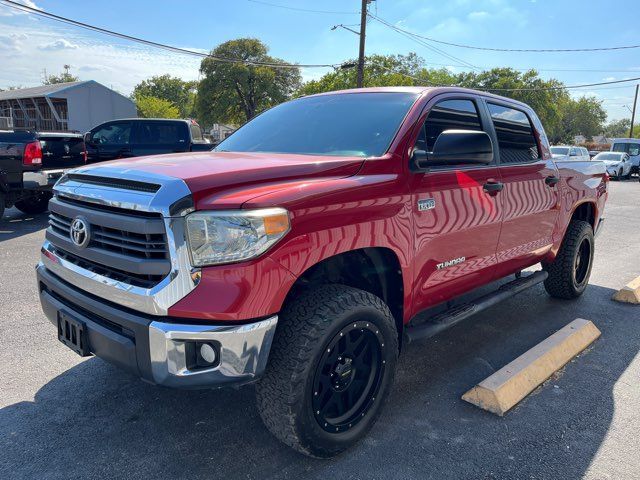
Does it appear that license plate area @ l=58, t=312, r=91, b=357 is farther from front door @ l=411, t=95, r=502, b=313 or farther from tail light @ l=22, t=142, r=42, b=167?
tail light @ l=22, t=142, r=42, b=167

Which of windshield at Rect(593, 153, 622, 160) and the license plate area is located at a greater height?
windshield at Rect(593, 153, 622, 160)

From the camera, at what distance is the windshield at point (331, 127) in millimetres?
2955

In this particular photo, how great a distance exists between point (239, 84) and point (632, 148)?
38938 millimetres

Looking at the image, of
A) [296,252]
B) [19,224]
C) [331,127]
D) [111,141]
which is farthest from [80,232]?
[111,141]

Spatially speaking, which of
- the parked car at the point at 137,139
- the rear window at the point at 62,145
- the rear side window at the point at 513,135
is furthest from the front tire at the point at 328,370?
the rear window at the point at 62,145

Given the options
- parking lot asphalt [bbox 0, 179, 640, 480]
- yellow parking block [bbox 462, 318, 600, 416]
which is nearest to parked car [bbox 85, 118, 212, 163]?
parking lot asphalt [bbox 0, 179, 640, 480]

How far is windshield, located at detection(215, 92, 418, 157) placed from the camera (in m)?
2.96

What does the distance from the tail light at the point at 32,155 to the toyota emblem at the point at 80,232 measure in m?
6.81

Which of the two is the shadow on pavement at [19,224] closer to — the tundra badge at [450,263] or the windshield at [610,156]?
the tundra badge at [450,263]

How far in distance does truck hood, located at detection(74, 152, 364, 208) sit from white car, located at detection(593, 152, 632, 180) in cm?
2877

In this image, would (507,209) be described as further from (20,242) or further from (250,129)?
(20,242)

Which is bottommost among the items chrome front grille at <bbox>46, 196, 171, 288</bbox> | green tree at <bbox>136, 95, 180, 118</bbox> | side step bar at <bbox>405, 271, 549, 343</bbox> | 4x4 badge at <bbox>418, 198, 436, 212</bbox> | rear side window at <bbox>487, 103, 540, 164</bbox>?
side step bar at <bbox>405, 271, 549, 343</bbox>

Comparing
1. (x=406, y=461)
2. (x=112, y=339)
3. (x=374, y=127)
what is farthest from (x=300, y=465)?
(x=374, y=127)

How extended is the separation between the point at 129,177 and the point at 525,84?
61.7 m
